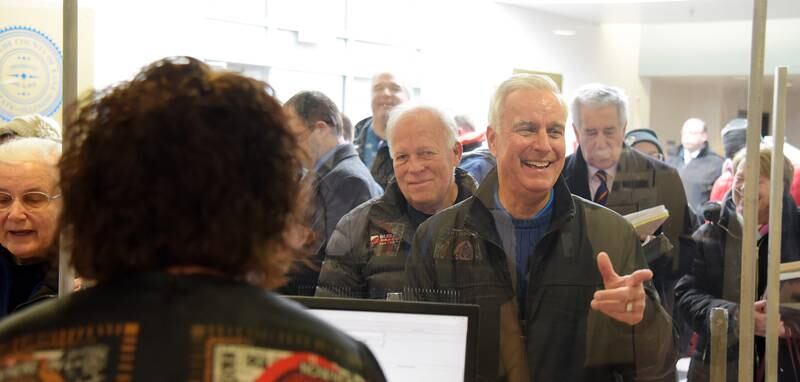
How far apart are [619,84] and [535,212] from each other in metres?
0.41

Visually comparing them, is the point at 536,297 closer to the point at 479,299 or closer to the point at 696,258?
the point at 479,299

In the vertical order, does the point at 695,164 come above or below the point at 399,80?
below

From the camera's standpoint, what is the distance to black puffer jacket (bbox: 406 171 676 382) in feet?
6.98

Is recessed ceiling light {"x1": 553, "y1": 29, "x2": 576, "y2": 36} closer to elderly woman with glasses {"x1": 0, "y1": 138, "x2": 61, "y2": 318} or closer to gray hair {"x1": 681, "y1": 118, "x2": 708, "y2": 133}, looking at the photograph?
gray hair {"x1": 681, "y1": 118, "x2": 708, "y2": 133}

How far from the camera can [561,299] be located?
2150mm

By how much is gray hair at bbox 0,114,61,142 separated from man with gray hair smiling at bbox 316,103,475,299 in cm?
73


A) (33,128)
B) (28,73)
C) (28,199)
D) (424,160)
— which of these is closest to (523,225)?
(424,160)

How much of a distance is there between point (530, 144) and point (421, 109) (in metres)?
0.32

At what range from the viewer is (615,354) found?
2146mm

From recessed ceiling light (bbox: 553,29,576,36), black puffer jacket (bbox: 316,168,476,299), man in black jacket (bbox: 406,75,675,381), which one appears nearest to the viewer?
man in black jacket (bbox: 406,75,675,381)

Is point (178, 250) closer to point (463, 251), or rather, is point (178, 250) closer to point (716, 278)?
point (463, 251)

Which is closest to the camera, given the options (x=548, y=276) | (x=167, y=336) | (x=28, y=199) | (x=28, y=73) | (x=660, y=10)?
(x=167, y=336)

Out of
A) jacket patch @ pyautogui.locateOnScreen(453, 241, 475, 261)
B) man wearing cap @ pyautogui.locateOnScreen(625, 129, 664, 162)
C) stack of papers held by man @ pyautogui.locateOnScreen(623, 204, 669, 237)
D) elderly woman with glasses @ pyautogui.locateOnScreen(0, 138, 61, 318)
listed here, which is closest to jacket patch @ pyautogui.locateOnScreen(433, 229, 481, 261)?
jacket patch @ pyautogui.locateOnScreen(453, 241, 475, 261)

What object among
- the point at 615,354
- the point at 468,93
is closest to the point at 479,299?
the point at 615,354
